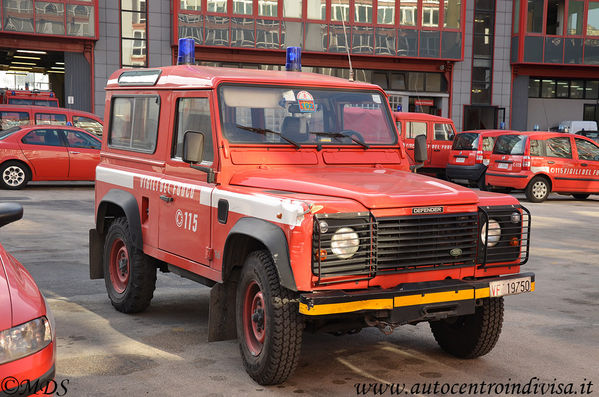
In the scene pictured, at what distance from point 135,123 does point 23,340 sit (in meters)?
3.75

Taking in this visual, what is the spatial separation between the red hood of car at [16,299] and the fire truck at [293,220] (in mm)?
1457

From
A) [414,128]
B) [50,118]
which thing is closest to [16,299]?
[50,118]

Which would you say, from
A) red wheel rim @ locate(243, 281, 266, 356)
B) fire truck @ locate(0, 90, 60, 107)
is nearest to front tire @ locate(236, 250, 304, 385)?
red wheel rim @ locate(243, 281, 266, 356)

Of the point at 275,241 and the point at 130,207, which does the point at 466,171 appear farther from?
Result: the point at 275,241

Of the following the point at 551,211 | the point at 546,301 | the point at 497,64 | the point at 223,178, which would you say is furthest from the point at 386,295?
the point at 497,64

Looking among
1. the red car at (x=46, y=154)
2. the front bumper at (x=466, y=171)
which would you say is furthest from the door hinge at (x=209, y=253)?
the front bumper at (x=466, y=171)

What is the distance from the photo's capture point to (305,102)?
6.05 m

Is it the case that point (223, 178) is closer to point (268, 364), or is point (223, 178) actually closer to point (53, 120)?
point (268, 364)

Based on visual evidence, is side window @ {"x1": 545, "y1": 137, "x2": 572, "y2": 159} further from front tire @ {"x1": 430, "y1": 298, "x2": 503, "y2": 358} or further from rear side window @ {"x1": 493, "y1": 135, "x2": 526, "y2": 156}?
front tire @ {"x1": 430, "y1": 298, "x2": 503, "y2": 358}

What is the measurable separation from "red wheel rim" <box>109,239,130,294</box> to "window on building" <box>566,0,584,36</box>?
35623mm

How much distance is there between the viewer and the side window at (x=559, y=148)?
1855 centimetres

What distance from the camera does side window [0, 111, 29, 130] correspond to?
2059cm

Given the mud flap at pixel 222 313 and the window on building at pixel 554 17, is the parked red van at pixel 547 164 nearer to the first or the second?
the mud flap at pixel 222 313

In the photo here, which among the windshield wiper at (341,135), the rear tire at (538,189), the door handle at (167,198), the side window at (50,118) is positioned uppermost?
the windshield wiper at (341,135)
